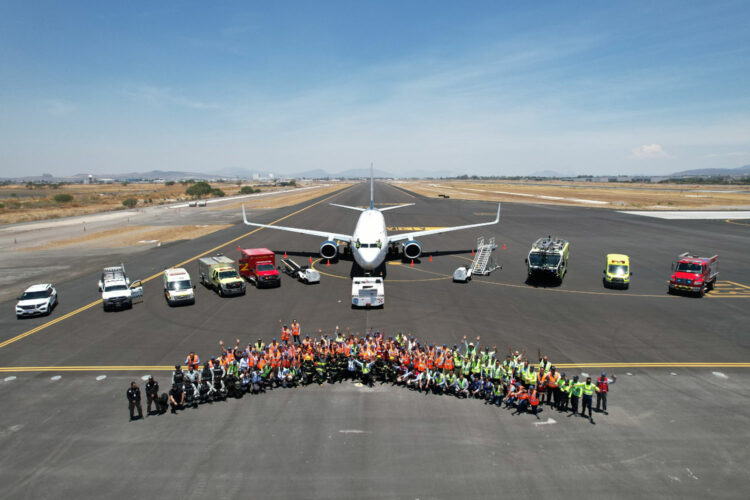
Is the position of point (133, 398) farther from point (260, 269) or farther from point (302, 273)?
point (302, 273)

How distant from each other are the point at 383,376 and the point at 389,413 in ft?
10.7

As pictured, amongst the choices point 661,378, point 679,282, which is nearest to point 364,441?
point 661,378

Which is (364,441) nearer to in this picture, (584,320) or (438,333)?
(438,333)

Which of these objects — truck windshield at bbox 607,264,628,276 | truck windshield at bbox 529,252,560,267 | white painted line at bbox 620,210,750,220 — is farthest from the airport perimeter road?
white painted line at bbox 620,210,750,220

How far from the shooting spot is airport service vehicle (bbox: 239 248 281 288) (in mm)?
36094

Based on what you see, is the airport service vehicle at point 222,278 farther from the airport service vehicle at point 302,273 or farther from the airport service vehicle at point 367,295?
the airport service vehicle at point 367,295

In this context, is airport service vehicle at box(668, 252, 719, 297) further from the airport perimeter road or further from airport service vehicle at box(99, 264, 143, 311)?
airport service vehicle at box(99, 264, 143, 311)

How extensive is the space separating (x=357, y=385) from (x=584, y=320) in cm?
1827

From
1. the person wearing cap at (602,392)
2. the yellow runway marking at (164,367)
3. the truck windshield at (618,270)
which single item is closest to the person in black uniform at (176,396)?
the yellow runway marking at (164,367)

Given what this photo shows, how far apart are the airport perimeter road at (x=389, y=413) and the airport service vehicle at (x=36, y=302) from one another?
95cm

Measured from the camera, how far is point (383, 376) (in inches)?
796

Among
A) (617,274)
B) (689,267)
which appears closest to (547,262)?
(617,274)

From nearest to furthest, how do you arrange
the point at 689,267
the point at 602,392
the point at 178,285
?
the point at 602,392 → the point at 178,285 → the point at 689,267

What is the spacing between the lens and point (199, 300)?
109 feet
